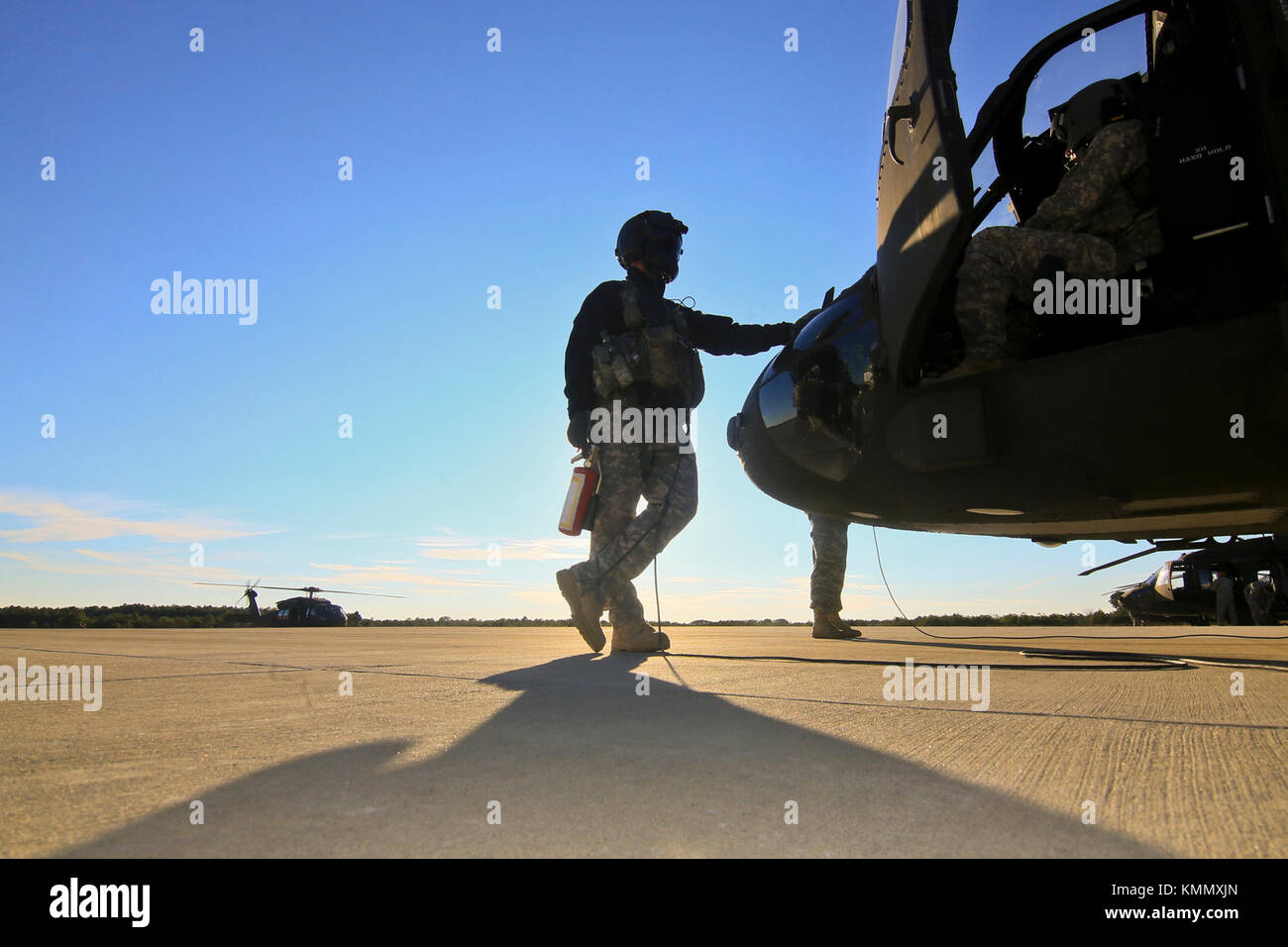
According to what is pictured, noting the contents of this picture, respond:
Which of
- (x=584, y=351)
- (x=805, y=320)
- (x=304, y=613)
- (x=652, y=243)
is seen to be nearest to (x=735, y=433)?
(x=805, y=320)

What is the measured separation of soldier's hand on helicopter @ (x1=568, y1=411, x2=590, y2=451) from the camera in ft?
14.7

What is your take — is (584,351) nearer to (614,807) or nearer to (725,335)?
(725,335)

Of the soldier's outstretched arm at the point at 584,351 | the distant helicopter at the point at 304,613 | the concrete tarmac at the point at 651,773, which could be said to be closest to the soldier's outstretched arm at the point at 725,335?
the soldier's outstretched arm at the point at 584,351

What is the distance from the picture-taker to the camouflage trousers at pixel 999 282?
2.52 m

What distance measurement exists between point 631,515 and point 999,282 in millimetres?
2469

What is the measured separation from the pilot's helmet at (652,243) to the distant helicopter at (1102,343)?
6.33 ft

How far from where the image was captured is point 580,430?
4469mm

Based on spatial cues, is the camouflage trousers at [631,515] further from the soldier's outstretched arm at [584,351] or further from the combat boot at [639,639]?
the soldier's outstretched arm at [584,351]

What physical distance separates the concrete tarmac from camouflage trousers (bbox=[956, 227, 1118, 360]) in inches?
45.5

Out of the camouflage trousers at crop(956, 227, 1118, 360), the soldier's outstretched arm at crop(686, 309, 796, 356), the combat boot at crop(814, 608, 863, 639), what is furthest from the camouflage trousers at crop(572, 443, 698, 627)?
the combat boot at crop(814, 608, 863, 639)
